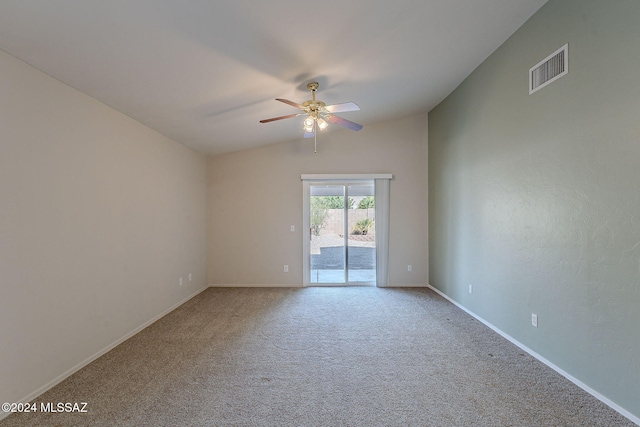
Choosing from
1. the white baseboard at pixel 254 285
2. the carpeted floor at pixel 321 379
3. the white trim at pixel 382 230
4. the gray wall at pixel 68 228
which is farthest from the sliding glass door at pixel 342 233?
the gray wall at pixel 68 228

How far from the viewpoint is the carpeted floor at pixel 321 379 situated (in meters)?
1.82

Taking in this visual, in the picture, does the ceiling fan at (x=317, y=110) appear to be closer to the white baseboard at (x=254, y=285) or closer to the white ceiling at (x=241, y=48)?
the white ceiling at (x=241, y=48)

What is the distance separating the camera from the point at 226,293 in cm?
471

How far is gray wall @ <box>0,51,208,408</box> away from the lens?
74.4 inches

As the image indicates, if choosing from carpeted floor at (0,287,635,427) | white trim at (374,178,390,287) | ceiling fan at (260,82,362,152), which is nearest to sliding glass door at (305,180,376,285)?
white trim at (374,178,390,287)

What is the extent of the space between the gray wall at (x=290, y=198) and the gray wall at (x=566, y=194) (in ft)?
4.74

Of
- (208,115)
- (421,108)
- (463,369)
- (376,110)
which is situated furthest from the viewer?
(421,108)

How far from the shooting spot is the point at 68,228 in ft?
7.59

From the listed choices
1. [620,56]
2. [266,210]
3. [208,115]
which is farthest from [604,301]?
[266,210]

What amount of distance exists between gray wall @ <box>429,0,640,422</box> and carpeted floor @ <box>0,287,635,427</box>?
39 centimetres

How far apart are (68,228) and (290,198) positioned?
10.7 feet

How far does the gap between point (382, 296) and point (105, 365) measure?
11.9 feet

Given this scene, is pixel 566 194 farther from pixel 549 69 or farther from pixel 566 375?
pixel 566 375

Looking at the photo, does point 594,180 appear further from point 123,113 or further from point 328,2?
point 123,113
